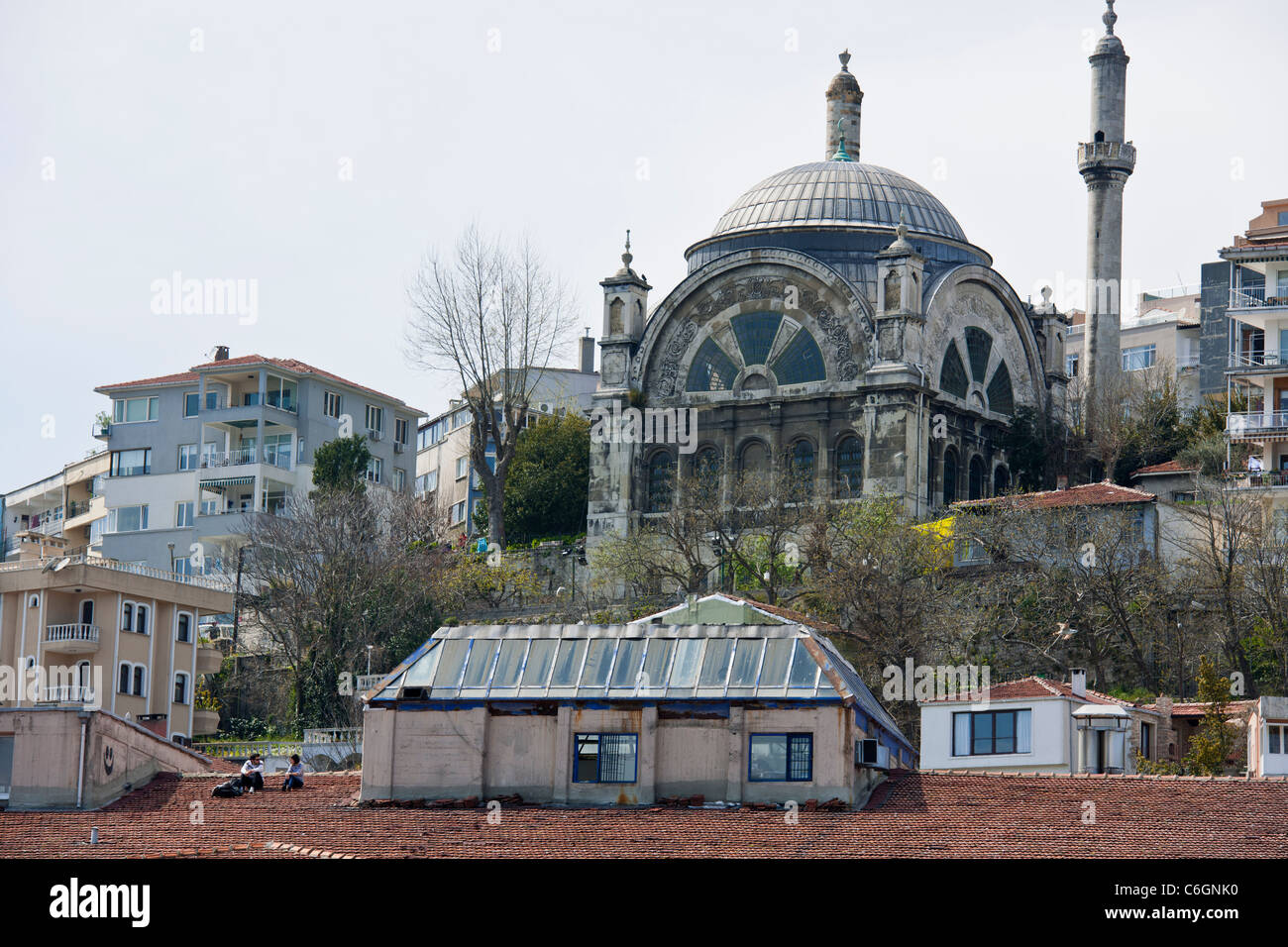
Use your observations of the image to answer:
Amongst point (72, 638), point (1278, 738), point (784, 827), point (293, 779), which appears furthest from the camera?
point (72, 638)

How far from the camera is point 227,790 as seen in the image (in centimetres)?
4094

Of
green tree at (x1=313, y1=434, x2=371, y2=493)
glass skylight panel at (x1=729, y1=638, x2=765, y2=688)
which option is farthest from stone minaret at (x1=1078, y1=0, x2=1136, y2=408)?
glass skylight panel at (x1=729, y1=638, x2=765, y2=688)

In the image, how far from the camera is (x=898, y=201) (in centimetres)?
7750

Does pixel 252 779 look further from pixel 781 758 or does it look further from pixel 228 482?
pixel 228 482

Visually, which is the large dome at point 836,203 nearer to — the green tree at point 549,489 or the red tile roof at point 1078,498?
the green tree at point 549,489

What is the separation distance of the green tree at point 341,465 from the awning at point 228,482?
4777 millimetres

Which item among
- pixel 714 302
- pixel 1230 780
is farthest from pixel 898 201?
pixel 1230 780

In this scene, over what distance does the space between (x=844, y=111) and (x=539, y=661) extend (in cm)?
4827

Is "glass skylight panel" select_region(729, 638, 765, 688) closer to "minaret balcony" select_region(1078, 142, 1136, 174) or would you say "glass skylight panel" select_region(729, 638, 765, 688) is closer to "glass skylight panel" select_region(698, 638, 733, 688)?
"glass skylight panel" select_region(698, 638, 733, 688)

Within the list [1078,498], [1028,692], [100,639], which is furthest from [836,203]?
[1028,692]

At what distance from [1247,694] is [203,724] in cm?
2752

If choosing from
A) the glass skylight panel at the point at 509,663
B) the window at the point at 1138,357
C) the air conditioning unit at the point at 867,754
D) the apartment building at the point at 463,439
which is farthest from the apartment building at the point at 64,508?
the air conditioning unit at the point at 867,754
